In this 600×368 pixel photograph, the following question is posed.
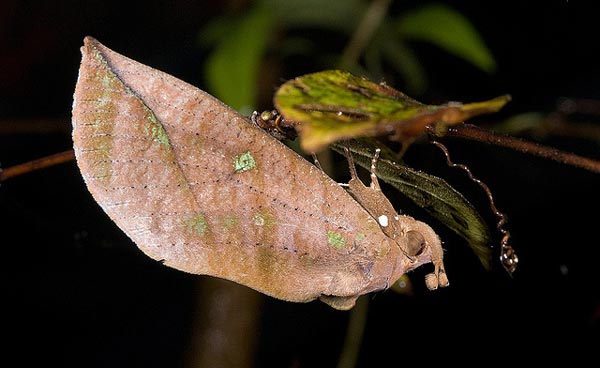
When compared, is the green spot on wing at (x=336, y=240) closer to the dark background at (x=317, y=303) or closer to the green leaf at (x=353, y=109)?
the green leaf at (x=353, y=109)

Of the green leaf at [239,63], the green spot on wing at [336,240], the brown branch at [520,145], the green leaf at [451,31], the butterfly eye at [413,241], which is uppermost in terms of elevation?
the green leaf at [451,31]

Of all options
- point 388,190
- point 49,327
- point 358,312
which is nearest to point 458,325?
point 358,312

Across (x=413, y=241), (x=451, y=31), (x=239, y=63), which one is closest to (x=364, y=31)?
(x=451, y=31)

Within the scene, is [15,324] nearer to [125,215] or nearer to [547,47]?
[125,215]

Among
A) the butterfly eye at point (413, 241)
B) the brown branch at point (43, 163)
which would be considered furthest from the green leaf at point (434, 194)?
the brown branch at point (43, 163)

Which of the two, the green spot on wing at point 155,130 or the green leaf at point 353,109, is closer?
the green leaf at point 353,109

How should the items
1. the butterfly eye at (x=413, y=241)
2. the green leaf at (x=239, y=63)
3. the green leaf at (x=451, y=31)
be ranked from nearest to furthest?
the butterfly eye at (x=413, y=241), the green leaf at (x=239, y=63), the green leaf at (x=451, y=31)

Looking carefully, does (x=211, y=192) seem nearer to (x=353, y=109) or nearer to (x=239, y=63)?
(x=353, y=109)
